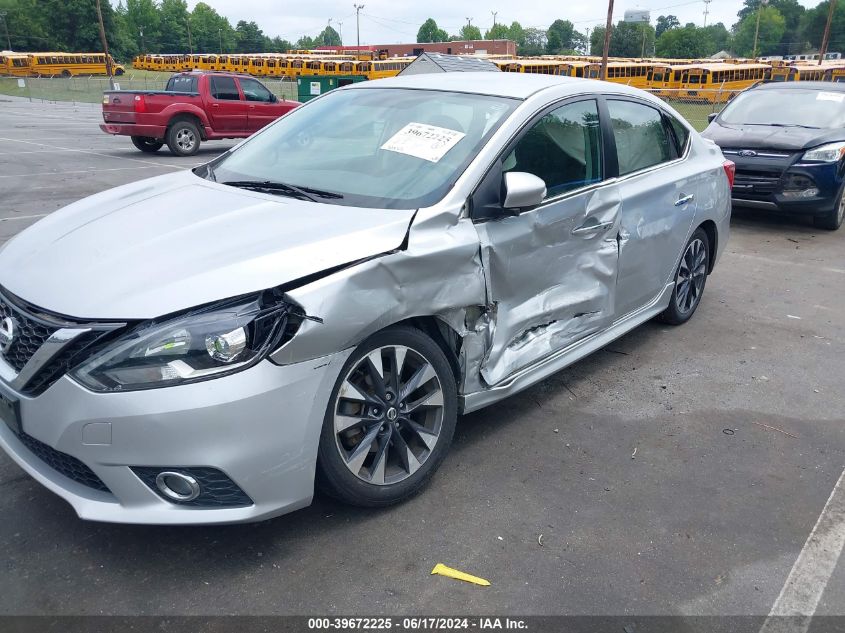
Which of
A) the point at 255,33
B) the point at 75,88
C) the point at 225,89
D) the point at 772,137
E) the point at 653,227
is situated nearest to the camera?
the point at 653,227

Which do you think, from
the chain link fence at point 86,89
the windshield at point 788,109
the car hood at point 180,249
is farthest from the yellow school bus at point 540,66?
the car hood at point 180,249

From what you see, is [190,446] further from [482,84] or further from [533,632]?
[482,84]

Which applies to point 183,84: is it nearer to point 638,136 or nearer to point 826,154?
point 826,154

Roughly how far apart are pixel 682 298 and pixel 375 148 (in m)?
2.85

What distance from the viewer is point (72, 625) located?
2.34 meters

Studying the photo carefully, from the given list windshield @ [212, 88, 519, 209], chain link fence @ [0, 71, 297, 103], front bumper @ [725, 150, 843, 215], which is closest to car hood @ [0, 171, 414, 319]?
windshield @ [212, 88, 519, 209]

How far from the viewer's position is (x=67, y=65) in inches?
2458

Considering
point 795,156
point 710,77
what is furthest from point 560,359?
point 710,77

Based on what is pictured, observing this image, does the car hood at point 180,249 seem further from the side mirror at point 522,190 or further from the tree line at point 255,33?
the tree line at point 255,33

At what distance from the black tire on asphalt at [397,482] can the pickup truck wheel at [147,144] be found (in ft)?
46.7

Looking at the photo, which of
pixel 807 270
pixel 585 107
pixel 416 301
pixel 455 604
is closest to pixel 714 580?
pixel 455 604

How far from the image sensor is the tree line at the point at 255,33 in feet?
301

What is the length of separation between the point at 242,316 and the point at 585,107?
8.07 feet

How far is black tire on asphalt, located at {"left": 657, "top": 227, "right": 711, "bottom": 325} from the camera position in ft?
16.6
